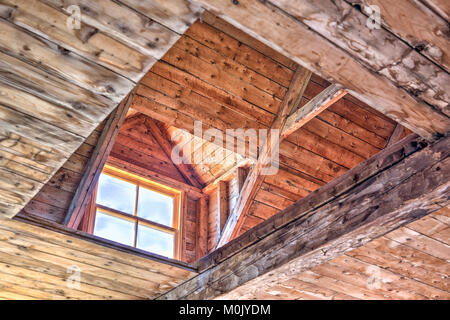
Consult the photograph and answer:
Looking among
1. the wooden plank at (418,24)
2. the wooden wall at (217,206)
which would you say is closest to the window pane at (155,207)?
the wooden wall at (217,206)

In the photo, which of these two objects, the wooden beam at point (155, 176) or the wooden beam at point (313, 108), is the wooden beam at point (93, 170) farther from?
the wooden beam at point (313, 108)

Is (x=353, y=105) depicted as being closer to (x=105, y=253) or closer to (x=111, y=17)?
(x=105, y=253)

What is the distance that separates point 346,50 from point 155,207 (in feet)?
9.90

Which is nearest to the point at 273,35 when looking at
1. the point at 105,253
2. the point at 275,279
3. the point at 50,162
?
the point at 50,162

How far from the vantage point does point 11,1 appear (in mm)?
1446

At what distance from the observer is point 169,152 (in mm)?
4703

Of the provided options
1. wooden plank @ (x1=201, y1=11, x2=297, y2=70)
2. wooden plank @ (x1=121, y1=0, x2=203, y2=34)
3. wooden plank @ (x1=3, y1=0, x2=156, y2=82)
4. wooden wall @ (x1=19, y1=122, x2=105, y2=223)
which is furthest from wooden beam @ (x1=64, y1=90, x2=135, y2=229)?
wooden plank @ (x1=121, y1=0, x2=203, y2=34)

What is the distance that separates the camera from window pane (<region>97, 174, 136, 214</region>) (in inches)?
160

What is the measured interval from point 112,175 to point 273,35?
117 inches

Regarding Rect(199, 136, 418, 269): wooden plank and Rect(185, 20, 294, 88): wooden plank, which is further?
Rect(185, 20, 294, 88): wooden plank

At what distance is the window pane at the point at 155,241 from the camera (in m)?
4.09

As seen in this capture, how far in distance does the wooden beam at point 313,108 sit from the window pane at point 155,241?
1283 millimetres

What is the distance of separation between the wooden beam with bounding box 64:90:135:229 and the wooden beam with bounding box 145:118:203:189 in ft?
3.79

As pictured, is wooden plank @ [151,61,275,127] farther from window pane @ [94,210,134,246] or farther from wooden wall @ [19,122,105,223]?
window pane @ [94,210,134,246]
